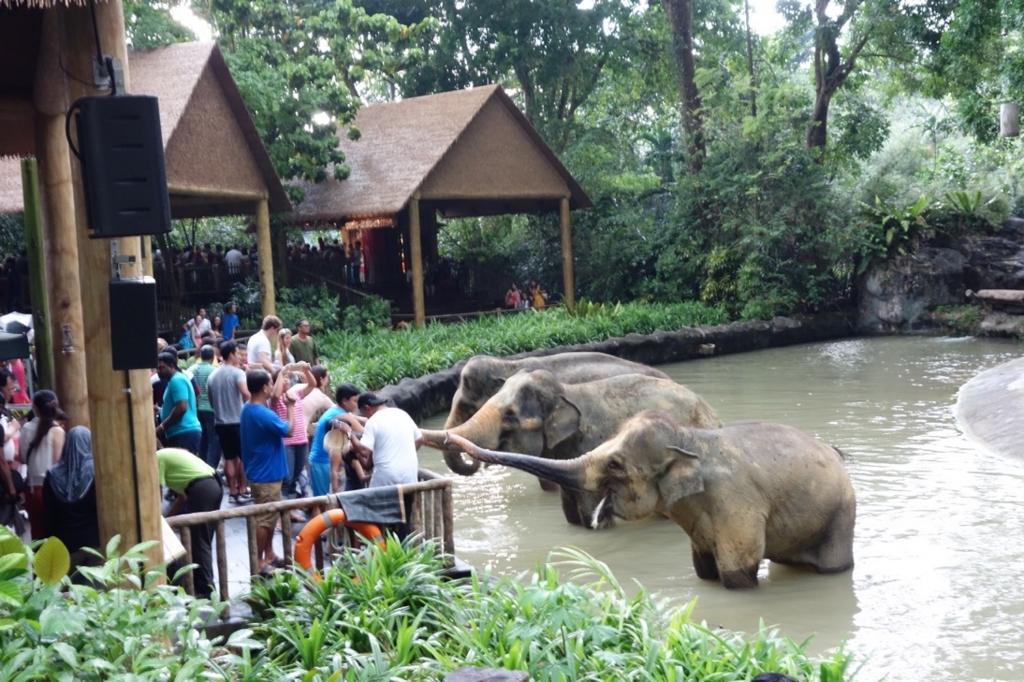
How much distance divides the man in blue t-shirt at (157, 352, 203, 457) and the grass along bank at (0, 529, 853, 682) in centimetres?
338

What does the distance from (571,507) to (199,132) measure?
9.74 m

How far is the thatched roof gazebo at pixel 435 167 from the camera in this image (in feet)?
81.7

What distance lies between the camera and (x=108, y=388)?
6.13 metres

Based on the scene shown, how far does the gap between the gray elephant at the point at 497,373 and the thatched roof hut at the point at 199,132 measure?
6.56m

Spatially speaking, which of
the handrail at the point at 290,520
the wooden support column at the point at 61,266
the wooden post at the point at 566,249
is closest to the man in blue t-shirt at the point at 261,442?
the handrail at the point at 290,520

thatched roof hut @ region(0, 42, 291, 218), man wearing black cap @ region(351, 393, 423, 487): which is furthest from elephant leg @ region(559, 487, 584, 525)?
thatched roof hut @ region(0, 42, 291, 218)

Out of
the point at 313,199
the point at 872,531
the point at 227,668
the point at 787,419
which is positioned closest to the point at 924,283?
the point at 787,419

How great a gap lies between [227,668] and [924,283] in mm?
26503

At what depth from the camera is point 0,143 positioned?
33.0ft

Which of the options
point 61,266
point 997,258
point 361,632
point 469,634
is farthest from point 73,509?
point 997,258

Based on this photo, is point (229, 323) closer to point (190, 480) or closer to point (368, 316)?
point (368, 316)

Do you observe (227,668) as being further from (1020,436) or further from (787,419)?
(787,419)

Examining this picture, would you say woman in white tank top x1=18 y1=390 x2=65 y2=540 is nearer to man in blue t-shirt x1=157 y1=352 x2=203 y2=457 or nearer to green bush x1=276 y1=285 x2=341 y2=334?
man in blue t-shirt x1=157 y1=352 x2=203 y2=457

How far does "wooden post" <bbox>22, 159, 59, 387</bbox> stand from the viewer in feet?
34.4
